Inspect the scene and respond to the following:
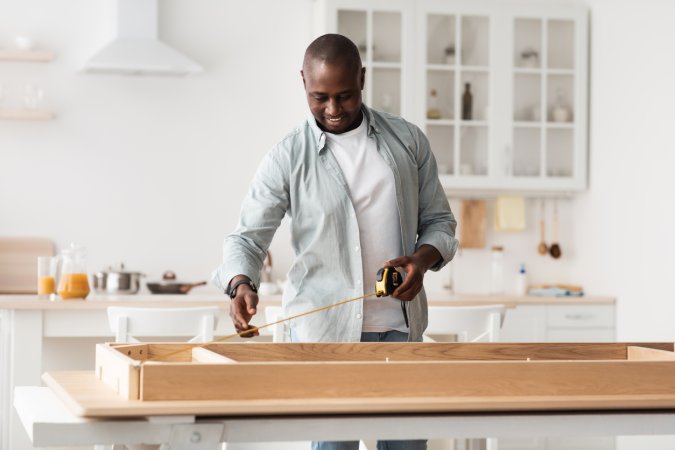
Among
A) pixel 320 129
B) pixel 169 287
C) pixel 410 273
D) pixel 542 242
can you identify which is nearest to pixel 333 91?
pixel 320 129

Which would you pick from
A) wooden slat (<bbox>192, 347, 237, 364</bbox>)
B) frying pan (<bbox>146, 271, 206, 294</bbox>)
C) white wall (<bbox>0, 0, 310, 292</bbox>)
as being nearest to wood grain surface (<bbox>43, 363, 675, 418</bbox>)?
wooden slat (<bbox>192, 347, 237, 364</bbox>)

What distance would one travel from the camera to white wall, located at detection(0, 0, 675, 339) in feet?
17.0

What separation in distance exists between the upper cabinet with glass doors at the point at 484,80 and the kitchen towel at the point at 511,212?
4.5 inches

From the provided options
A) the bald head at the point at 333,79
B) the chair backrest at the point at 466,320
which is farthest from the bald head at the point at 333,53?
the chair backrest at the point at 466,320

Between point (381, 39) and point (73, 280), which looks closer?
point (73, 280)

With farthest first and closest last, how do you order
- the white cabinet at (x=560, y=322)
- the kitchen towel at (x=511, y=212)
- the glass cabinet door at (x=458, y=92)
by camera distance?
the kitchen towel at (x=511, y=212), the glass cabinet door at (x=458, y=92), the white cabinet at (x=560, y=322)

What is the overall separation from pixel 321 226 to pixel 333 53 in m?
0.38

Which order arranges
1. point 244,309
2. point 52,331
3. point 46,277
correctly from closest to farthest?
point 244,309 < point 52,331 < point 46,277

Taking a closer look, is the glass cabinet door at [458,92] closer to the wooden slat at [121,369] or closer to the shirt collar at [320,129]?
the shirt collar at [320,129]

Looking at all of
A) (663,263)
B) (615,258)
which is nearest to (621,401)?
(663,263)

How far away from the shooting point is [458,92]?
5.41 meters

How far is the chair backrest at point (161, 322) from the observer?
3.27 metres

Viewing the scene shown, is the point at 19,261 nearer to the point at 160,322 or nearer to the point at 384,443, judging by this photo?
the point at 160,322

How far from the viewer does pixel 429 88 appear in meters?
5.40
